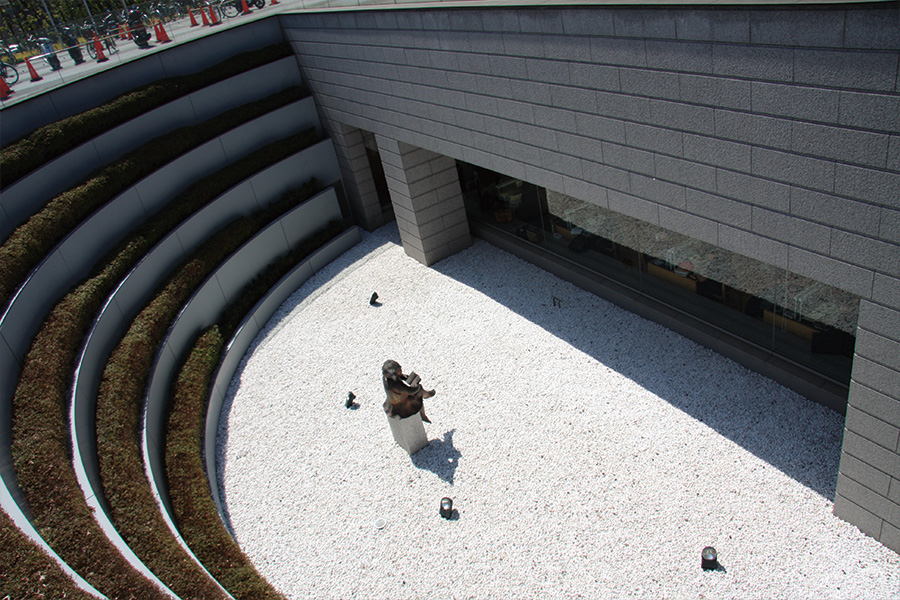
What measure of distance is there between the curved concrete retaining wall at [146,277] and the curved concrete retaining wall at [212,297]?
2.57ft

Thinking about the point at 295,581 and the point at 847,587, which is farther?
the point at 295,581

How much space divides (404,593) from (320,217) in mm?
11673

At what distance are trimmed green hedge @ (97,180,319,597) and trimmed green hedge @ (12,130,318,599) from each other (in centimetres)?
58

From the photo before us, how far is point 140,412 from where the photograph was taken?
11852mm

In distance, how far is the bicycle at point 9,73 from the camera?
15.9 m

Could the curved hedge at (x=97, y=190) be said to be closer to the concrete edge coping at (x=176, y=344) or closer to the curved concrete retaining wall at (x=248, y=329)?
the concrete edge coping at (x=176, y=344)

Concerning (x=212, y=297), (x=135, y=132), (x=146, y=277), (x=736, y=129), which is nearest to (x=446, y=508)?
(x=736, y=129)

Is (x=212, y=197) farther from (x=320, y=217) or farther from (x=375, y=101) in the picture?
(x=375, y=101)

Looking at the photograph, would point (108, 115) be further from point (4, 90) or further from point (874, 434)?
point (874, 434)

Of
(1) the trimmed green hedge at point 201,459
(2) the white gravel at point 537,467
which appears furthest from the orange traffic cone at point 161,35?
(2) the white gravel at point 537,467

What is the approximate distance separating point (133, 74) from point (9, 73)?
2.72 meters

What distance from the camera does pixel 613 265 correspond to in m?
14.4

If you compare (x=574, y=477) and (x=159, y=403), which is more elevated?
(x=159, y=403)

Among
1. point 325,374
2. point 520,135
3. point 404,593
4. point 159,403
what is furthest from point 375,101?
point 404,593
